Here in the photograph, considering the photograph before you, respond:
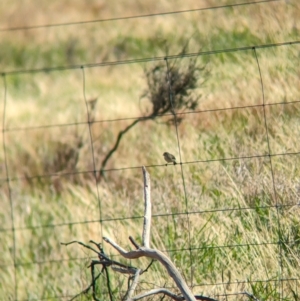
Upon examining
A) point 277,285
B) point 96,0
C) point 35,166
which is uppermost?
point 96,0

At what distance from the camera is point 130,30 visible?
11.7 meters

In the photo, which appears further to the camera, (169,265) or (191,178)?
(191,178)

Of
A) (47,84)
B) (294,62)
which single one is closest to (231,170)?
(294,62)

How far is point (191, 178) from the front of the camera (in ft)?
16.9

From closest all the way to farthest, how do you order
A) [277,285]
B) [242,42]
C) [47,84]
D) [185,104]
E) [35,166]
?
1. [277,285]
2. [185,104]
3. [242,42]
4. [35,166]
5. [47,84]

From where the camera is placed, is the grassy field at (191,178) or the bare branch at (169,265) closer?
the bare branch at (169,265)

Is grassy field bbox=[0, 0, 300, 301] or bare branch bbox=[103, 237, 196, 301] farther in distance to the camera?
grassy field bbox=[0, 0, 300, 301]

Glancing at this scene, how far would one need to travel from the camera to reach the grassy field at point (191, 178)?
4426 mm

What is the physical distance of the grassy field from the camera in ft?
14.5

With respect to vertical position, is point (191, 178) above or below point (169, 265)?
above

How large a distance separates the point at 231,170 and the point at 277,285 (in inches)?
36.0

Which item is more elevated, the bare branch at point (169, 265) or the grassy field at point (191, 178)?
the grassy field at point (191, 178)

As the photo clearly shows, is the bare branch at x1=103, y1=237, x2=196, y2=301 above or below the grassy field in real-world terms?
below

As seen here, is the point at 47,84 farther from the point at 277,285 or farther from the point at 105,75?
the point at 277,285
